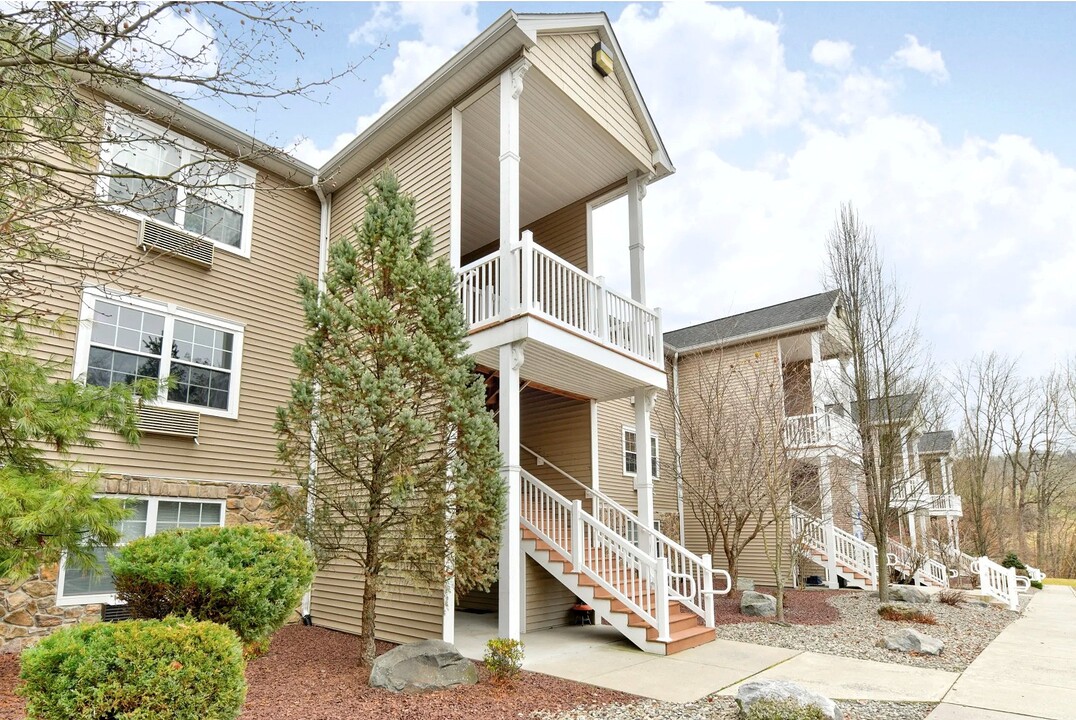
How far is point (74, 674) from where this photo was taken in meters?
3.35

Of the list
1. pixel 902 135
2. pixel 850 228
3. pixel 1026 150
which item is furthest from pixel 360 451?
pixel 1026 150

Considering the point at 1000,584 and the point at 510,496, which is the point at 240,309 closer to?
the point at 510,496

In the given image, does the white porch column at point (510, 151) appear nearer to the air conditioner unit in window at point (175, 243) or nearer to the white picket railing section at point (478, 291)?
the white picket railing section at point (478, 291)

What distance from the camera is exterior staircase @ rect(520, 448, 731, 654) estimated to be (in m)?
7.51

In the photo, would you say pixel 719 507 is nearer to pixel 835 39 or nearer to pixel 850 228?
pixel 850 228

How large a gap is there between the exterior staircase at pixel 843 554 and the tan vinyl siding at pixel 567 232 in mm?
8216

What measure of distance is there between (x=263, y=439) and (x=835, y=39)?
45.1ft

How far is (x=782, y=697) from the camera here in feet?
15.1

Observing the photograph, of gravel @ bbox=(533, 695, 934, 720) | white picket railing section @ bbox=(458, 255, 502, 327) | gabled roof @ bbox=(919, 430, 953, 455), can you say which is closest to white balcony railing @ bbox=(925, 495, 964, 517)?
gabled roof @ bbox=(919, 430, 953, 455)

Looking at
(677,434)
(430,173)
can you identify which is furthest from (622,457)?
(430,173)

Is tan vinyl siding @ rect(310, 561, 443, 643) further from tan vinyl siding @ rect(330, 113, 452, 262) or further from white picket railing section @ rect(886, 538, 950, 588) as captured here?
white picket railing section @ rect(886, 538, 950, 588)

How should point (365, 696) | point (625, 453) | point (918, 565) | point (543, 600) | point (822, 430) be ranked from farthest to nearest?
point (625, 453) → point (918, 565) → point (822, 430) → point (543, 600) → point (365, 696)

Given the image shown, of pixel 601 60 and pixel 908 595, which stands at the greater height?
pixel 601 60

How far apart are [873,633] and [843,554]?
6.74m
